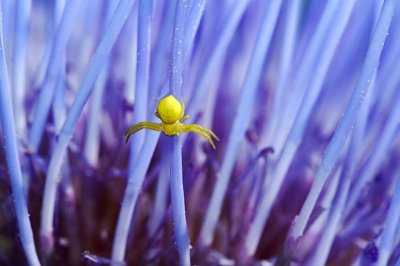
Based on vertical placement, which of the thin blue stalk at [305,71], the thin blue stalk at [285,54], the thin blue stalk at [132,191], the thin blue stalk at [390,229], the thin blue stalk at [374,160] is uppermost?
the thin blue stalk at [285,54]

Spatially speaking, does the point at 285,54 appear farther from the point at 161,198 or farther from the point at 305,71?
the point at 161,198

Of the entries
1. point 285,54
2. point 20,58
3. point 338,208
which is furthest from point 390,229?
point 20,58

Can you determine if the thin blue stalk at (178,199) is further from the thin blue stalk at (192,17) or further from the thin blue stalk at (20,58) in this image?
the thin blue stalk at (20,58)

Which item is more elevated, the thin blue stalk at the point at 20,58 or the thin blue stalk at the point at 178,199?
the thin blue stalk at the point at 20,58

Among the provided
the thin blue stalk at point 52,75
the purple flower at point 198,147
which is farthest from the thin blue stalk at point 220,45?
the thin blue stalk at point 52,75

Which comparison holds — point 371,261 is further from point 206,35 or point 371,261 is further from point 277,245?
point 206,35
